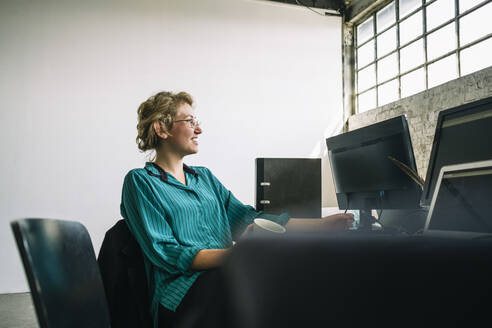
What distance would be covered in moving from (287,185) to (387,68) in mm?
1926

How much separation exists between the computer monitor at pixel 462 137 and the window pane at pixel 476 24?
2715 millimetres

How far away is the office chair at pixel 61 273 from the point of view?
0.57m

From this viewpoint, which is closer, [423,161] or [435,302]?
[435,302]

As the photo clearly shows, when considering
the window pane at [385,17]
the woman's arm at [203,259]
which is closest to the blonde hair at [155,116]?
the woman's arm at [203,259]

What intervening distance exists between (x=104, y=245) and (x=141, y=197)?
0.21 meters

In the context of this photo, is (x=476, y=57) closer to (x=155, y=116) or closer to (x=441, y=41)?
(x=441, y=41)

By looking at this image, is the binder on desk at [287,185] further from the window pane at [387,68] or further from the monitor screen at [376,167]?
the monitor screen at [376,167]

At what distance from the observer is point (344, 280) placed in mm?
284

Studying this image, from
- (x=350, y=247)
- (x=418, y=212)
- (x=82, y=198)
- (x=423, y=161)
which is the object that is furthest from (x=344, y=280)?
(x=82, y=198)

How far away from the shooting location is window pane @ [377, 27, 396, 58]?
15.4ft

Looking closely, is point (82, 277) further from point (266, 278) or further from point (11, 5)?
point (11, 5)

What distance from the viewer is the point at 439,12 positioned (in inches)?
155

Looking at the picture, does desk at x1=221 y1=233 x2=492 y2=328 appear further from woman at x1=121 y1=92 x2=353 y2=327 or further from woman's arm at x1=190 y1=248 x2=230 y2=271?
woman's arm at x1=190 y1=248 x2=230 y2=271

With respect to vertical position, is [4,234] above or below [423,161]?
below
